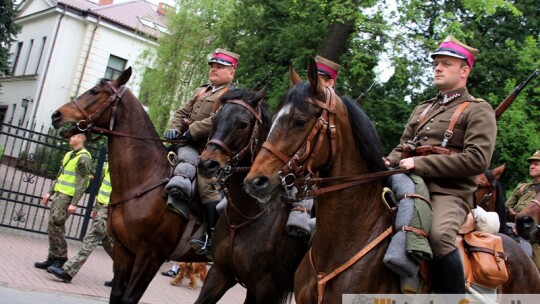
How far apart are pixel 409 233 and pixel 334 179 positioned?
2.14ft

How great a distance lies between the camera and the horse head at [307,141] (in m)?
4.04

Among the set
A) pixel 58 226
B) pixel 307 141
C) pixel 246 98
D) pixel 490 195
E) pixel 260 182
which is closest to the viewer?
pixel 260 182

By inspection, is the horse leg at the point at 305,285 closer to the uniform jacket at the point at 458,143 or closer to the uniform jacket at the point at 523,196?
the uniform jacket at the point at 458,143

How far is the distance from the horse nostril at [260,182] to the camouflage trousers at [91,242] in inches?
275

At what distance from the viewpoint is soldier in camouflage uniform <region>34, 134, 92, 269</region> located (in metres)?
10.4

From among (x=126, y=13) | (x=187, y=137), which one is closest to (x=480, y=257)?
(x=187, y=137)

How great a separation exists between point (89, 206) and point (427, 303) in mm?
11263

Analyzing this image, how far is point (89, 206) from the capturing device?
561 inches

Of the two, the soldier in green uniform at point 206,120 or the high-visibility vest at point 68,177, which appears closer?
the soldier in green uniform at point 206,120

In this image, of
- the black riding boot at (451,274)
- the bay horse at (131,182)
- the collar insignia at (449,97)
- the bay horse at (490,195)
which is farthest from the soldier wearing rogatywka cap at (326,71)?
the black riding boot at (451,274)

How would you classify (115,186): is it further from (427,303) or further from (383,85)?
(383,85)

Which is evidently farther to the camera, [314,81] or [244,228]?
[244,228]

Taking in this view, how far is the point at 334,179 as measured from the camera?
14.3 ft

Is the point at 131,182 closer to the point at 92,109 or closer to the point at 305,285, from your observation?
the point at 92,109
